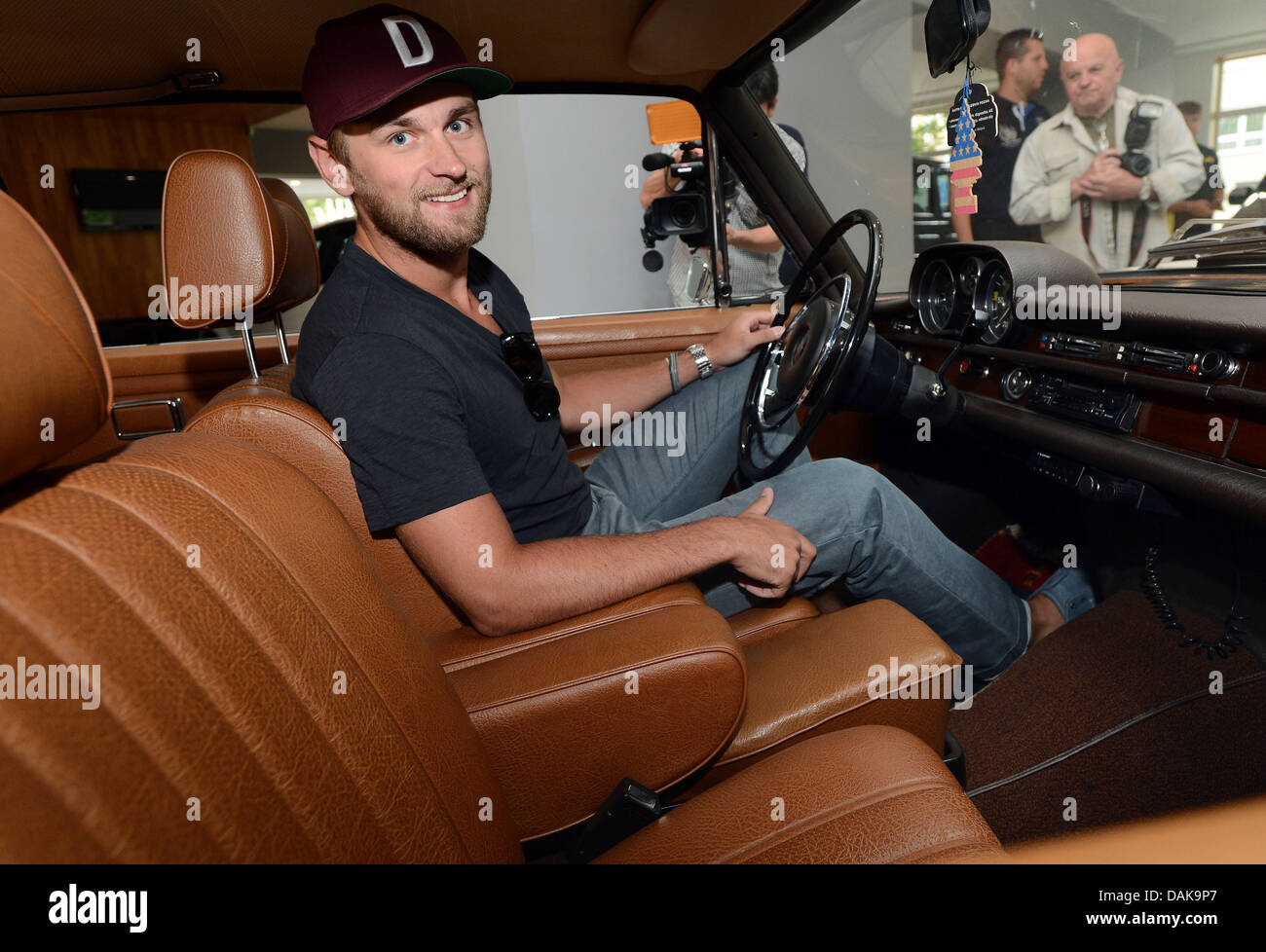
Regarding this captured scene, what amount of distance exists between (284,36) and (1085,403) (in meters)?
1.76

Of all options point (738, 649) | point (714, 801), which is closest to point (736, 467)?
point (738, 649)

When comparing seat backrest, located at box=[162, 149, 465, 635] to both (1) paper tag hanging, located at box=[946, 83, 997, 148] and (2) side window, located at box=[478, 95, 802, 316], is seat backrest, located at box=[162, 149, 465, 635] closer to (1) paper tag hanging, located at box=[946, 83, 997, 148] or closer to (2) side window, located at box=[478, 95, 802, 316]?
(1) paper tag hanging, located at box=[946, 83, 997, 148]

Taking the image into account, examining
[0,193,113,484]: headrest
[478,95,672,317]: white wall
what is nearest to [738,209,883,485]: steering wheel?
[0,193,113,484]: headrest

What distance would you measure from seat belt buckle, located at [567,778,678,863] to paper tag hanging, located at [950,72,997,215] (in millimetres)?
1481

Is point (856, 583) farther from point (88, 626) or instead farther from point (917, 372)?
point (88, 626)

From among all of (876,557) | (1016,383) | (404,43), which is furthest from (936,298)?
(404,43)

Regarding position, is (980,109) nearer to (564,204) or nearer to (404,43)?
(404,43)

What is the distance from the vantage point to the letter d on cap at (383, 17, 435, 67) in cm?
124

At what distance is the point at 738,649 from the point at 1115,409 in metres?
0.98

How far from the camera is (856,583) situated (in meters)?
1.45

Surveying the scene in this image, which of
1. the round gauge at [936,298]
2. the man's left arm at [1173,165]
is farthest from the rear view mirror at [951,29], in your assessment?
the man's left arm at [1173,165]

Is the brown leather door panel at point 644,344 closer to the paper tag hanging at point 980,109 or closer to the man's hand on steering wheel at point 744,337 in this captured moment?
the man's hand on steering wheel at point 744,337
